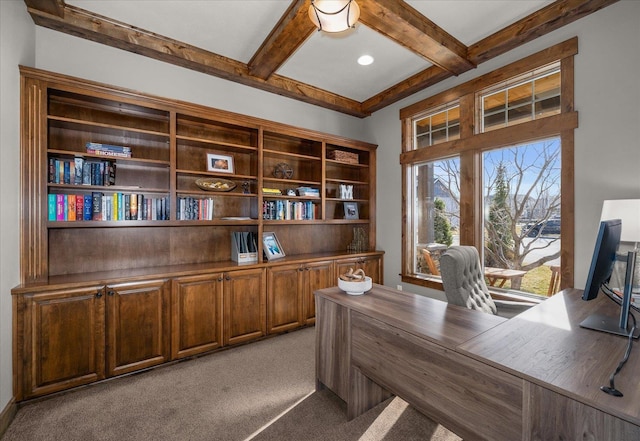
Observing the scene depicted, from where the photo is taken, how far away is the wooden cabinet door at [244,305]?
2.82 metres

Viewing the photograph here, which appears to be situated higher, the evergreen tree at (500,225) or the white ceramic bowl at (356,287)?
the evergreen tree at (500,225)

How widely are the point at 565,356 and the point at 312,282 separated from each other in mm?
2594

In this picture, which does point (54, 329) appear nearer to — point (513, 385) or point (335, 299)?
point (335, 299)

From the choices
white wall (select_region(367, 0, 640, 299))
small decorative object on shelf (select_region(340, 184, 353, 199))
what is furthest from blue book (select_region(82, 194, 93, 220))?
white wall (select_region(367, 0, 640, 299))

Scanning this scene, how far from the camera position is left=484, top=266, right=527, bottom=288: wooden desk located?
291cm

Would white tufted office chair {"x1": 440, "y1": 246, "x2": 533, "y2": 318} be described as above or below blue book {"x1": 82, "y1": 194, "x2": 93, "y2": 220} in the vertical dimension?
below

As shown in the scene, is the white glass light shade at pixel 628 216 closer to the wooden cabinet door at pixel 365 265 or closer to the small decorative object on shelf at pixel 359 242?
the wooden cabinet door at pixel 365 265

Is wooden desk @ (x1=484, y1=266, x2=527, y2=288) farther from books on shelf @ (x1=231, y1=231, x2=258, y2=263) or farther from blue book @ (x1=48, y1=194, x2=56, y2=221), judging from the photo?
blue book @ (x1=48, y1=194, x2=56, y2=221)

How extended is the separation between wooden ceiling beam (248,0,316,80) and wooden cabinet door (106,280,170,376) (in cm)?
243

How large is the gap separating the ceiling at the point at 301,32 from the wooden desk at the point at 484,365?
2272 mm

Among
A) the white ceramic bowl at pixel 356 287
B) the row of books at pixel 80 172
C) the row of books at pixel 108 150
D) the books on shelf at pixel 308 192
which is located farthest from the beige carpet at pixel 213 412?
the books on shelf at pixel 308 192

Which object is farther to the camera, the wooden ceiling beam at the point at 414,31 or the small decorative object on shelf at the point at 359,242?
the small decorative object on shelf at the point at 359,242

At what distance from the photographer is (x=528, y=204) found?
9.23ft

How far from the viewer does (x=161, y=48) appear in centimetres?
271
